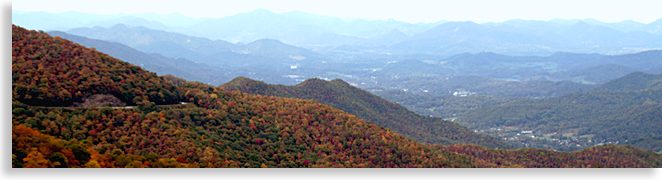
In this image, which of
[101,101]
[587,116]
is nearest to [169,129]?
[101,101]

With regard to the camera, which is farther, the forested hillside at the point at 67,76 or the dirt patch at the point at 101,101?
the dirt patch at the point at 101,101

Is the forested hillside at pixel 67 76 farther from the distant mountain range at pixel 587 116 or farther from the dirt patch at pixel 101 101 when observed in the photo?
the distant mountain range at pixel 587 116

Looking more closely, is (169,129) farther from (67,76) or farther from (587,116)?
(587,116)

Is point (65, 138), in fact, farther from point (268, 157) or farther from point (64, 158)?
point (268, 157)

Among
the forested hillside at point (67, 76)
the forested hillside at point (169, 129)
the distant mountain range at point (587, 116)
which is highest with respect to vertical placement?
the forested hillside at point (67, 76)

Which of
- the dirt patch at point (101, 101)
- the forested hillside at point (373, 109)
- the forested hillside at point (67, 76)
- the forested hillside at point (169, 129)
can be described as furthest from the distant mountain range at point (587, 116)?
the dirt patch at point (101, 101)

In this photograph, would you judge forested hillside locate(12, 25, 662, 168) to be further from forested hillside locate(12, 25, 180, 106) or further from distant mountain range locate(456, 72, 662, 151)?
distant mountain range locate(456, 72, 662, 151)
